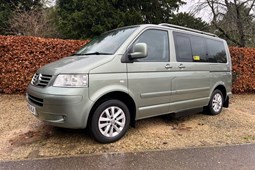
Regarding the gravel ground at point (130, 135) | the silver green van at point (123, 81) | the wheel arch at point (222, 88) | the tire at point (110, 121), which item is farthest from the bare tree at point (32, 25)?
the tire at point (110, 121)

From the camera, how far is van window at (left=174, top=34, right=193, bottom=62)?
5.10 m

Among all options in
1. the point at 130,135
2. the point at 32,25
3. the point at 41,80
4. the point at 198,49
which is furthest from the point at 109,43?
the point at 32,25

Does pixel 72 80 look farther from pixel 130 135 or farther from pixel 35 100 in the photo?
pixel 130 135

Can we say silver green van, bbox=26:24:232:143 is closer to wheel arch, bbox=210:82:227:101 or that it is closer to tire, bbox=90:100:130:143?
tire, bbox=90:100:130:143

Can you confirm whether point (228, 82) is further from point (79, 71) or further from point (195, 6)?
point (195, 6)

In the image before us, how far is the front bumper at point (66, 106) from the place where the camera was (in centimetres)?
370

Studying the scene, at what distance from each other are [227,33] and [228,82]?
33.5 ft

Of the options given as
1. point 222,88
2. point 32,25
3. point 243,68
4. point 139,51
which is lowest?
point 222,88

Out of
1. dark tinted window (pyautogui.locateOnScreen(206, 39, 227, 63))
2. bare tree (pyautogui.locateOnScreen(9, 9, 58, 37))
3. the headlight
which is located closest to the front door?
the headlight

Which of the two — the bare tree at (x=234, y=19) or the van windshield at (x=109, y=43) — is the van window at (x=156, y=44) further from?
the bare tree at (x=234, y=19)

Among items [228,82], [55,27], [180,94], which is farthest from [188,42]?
[55,27]

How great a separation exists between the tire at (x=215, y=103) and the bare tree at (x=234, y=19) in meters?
10.3

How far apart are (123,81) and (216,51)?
3.16 metres

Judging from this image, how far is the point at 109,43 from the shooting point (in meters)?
4.61
